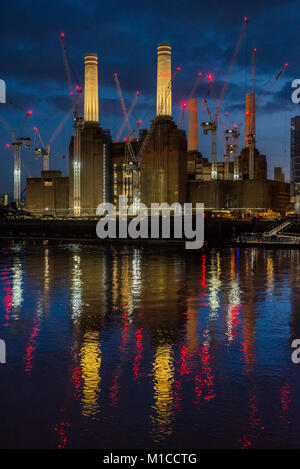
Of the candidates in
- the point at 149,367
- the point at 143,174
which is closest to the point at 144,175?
the point at 143,174

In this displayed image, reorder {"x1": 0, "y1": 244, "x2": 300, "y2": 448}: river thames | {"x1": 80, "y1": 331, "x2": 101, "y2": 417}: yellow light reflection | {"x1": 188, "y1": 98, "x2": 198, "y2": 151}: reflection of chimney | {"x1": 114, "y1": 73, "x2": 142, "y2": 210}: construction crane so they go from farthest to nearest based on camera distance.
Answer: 1. {"x1": 188, "y1": 98, "x2": 198, "y2": 151}: reflection of chimney
2. {"x1": 114, "y1": 73, "x2": 142, "y2": 210}: construction crane
3. {"x1": 80, "y1": 331, "x2": 101, "y2": 417}: yellow light reflection
4. {"x1": 0, "y1": 244, "x2": 300, "y2": 448}: river thames

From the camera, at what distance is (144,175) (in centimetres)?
14438

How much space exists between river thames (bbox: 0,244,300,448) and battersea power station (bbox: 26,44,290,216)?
11039 cm

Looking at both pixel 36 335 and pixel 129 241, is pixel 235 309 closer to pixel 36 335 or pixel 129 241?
pixel 36 335

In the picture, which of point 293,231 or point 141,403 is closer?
point 141,403

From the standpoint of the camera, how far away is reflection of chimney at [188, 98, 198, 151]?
18600cm

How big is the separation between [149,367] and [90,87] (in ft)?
482

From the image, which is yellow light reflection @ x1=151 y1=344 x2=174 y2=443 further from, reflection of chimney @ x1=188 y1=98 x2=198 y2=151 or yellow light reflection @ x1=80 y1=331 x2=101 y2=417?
reflection of chimney @ x1=188 y1=98 x2=198 y2=151

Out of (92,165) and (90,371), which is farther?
(92,165)

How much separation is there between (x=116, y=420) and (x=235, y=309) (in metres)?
11.3

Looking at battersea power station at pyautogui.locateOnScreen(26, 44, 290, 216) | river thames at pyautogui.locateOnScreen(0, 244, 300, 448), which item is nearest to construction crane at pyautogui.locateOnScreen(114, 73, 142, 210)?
battersea power station at pyautogui.locateOnScreen(26, 44, 290, 216)

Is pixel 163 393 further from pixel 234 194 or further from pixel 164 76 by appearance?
pixel 234 194

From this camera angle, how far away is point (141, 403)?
981cm
